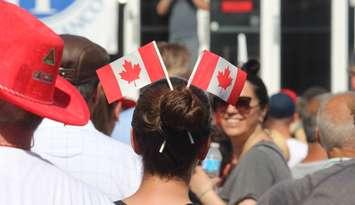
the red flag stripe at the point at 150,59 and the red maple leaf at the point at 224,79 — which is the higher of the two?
the red flag stripe at the point at 150,59

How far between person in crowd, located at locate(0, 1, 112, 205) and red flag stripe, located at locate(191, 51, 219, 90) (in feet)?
2.15

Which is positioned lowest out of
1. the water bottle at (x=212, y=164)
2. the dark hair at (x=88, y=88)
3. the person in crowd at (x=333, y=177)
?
the water bottle at (x=212, y=164)

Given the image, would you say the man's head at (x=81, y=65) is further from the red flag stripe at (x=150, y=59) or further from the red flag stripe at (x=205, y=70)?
the red flag stripe at (x=205, y=70)

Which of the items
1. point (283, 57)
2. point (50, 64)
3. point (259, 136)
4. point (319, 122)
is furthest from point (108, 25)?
point (283, 57)

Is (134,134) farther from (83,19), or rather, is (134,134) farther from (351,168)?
(83,19)

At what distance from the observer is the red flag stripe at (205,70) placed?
337 centimetres

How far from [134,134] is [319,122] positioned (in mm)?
1090

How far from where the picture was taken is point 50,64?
279 centimetres

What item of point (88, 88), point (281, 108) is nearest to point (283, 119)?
point (281, 108)

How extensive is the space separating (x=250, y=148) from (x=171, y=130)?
73.0 inches

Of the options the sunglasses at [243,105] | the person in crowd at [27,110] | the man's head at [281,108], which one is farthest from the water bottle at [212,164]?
the person in crowd at [27,110]

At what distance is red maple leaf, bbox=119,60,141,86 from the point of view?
3455mm

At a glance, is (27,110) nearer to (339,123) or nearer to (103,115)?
(339,123)

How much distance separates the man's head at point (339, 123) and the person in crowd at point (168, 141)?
891 millimetres
